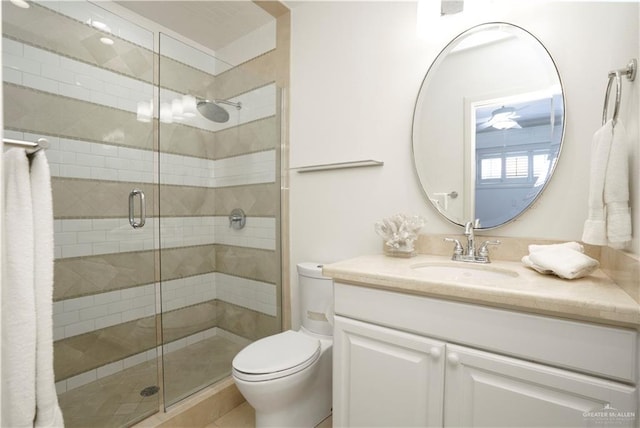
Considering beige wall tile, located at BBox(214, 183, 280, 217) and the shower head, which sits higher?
the shower head

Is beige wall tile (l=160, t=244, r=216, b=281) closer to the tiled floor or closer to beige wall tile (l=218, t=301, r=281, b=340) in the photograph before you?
beige wall tile (l=218, t=301, r=281, b=340)

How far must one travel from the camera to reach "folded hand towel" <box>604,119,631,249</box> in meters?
0.93

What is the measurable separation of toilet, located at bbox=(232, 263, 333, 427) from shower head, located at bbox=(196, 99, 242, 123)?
3.85 ft

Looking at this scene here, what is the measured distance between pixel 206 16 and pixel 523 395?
2.71 meters

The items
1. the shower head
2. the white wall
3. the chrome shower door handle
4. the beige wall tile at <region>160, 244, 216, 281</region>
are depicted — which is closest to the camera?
the white wall

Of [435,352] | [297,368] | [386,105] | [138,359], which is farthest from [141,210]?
[435,352]

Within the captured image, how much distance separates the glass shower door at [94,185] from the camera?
4.92 ft

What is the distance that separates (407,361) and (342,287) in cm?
35

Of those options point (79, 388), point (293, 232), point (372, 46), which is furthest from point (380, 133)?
point (79, 388)

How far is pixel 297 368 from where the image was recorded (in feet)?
4.36

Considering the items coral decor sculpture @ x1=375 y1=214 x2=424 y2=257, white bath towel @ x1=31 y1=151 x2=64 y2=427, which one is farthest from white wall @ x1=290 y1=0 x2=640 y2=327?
white bath towel @ x1=31 y1=151 x2=64 y2=427

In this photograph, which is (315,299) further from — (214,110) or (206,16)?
(206,16)

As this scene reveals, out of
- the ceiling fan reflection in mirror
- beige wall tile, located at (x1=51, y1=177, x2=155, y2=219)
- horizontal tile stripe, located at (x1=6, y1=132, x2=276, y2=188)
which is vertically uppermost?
the ceiling fan reflection in mirror

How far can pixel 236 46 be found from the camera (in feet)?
8.05
